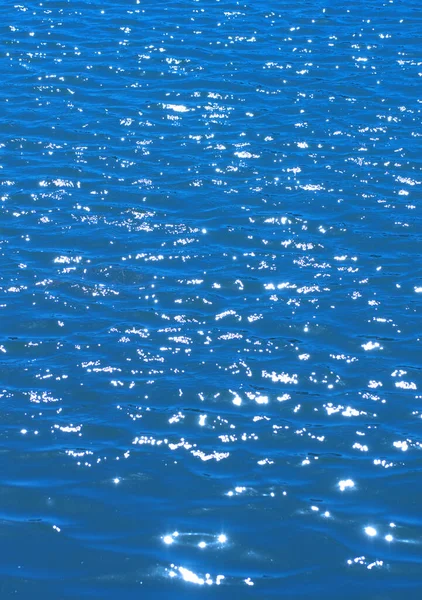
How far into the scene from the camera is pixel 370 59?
2378 centimetres

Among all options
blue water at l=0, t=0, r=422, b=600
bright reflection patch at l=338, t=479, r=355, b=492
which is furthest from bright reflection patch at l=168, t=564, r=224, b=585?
bright reflection patch at l=338, t=479, r=355, b=492

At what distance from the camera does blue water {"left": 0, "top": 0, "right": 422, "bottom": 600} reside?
37.7ft

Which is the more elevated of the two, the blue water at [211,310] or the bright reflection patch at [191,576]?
the blue water at [211,310]

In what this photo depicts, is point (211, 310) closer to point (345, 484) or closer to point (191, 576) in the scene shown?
point (345, 484)

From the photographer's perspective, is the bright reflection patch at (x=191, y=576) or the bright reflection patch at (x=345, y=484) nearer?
the bright reflection patch at (x=191, y=576)

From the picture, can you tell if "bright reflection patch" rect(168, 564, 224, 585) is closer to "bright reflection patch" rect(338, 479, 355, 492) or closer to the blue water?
the blue water

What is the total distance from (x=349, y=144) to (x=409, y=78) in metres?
3.79

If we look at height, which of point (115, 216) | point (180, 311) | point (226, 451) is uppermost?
point (115, 216)

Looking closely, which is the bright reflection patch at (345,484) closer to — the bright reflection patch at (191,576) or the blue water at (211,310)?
the blue water at (211,310)

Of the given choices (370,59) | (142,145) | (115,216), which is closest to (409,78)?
(370,59)

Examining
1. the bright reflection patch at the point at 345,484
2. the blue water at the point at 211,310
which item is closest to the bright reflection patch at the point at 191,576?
the blue water at the point at 211,310

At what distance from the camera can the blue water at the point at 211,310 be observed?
1150cm

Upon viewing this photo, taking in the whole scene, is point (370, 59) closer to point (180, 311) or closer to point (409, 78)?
point (409, 78)

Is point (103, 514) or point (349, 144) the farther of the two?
point (349, 144)
